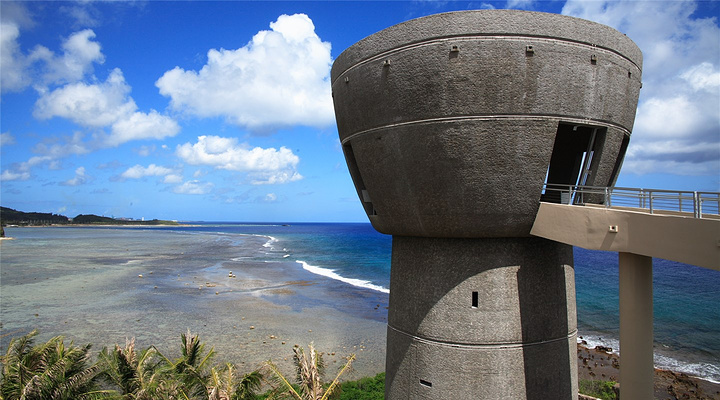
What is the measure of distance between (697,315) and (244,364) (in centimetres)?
3428

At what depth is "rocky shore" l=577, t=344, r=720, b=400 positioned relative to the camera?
758 inches

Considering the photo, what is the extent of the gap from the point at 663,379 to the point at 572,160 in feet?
50.3

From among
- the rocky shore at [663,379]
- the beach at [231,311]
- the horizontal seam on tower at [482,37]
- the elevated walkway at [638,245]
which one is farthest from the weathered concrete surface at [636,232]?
the rocky shore at [663,379]

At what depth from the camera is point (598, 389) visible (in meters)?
18.2

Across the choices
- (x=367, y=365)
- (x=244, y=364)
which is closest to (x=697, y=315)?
(x=367, y=365)

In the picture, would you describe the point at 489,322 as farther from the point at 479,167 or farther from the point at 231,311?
the point at 231,311

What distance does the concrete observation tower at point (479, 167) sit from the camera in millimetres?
7742

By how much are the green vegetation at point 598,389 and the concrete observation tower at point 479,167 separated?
965 cm

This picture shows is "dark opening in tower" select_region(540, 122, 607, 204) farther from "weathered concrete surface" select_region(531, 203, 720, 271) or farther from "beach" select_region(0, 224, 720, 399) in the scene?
"beach" select_region(0, 224, 720, 399)

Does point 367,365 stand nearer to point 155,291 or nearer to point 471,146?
point 471,146

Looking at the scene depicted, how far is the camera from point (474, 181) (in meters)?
8.11

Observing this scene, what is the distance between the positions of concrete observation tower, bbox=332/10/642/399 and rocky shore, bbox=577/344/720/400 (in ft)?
44.6

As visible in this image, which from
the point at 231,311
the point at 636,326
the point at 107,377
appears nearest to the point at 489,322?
the point at 636,326

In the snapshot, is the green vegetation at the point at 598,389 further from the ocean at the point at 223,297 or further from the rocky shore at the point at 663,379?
the ocean at the point at 223,297
